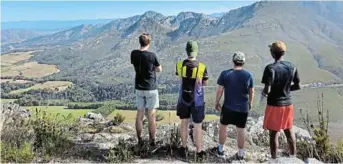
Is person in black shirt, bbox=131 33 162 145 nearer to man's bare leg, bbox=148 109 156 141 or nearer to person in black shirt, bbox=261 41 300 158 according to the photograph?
man's bare leg, bbox=148 109 156 141

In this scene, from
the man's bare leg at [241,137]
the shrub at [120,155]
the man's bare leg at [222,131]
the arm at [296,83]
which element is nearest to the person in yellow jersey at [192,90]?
the man's bare leg at [222,131]

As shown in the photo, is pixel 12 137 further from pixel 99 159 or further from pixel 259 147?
pixel 259 147

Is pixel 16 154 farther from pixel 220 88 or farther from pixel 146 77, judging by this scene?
pixel 220 88

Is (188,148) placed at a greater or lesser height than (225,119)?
lesser

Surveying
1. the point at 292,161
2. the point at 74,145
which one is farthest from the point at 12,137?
the point at 292,161

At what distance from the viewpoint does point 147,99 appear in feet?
25.7

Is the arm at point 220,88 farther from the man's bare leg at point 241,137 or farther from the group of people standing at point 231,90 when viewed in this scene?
the man's bare leg at point 241,137

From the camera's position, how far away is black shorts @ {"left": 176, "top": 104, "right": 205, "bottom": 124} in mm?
7355

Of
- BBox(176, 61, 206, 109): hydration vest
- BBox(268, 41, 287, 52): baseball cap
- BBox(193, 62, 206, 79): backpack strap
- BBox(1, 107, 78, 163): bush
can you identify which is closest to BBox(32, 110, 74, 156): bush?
BBox(1, 107, 78, 163): bush

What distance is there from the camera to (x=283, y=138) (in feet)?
30.6

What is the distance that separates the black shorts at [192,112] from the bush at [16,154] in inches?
110

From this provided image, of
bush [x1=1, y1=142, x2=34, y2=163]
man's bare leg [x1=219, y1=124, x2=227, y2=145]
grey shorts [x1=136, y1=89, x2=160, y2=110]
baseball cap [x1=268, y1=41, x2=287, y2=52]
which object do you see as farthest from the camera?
grey shorts [x1=136, y1=89, x2=160, y2=110]

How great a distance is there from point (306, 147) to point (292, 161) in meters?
1.41

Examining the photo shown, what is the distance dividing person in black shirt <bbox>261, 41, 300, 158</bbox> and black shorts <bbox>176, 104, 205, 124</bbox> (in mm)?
1193
